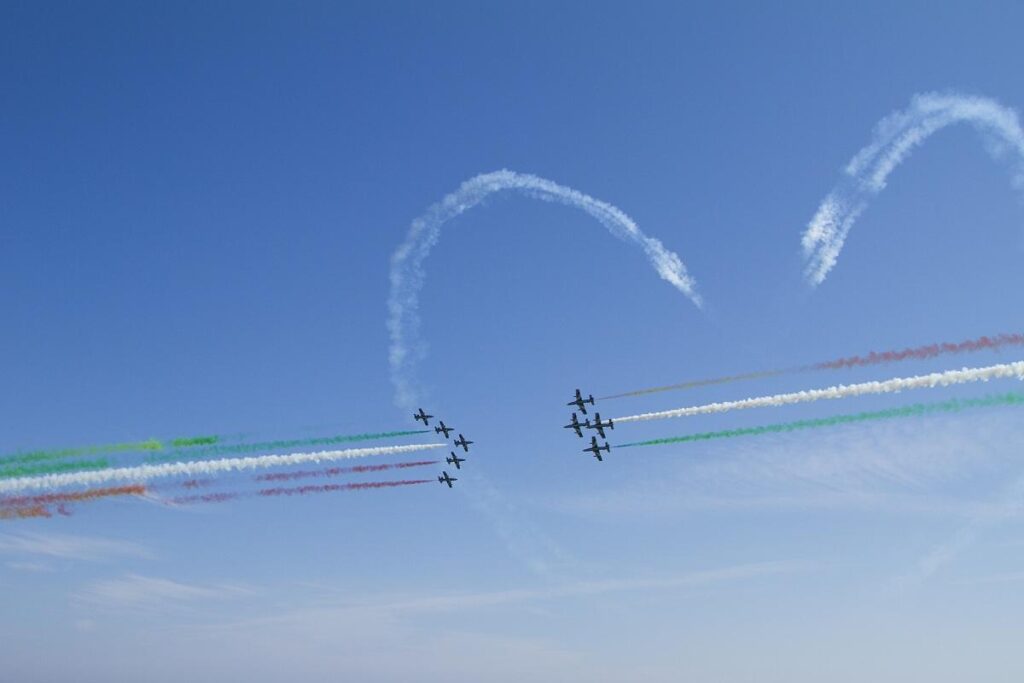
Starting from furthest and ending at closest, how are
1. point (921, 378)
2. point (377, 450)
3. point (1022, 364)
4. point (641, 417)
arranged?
point (377, 450), point (641, 417), point (921, 378), point (1022, 364)

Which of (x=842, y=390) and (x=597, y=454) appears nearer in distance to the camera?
(x=842, y=390)

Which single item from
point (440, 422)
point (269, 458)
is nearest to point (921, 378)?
point (269, 458)

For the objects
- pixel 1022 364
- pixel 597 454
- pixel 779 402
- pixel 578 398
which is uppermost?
pixel 578 398

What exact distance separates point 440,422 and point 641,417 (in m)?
37.7

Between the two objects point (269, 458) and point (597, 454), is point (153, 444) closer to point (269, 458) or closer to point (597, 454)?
point (269, 458)

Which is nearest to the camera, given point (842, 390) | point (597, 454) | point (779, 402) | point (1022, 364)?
point (1022, 364)

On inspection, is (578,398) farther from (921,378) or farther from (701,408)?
(921,378)

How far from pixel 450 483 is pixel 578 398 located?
24124mm

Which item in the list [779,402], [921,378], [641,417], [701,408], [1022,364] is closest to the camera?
[1022,364]

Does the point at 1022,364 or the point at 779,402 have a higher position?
the point at 779,402

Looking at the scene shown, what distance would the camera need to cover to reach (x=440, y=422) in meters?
94.5

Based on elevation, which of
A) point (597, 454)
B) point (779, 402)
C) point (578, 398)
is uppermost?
point (578, 398)

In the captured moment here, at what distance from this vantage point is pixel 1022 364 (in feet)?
137

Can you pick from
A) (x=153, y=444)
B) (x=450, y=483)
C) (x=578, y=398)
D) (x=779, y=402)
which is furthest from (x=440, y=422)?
(x=779, y=402)
